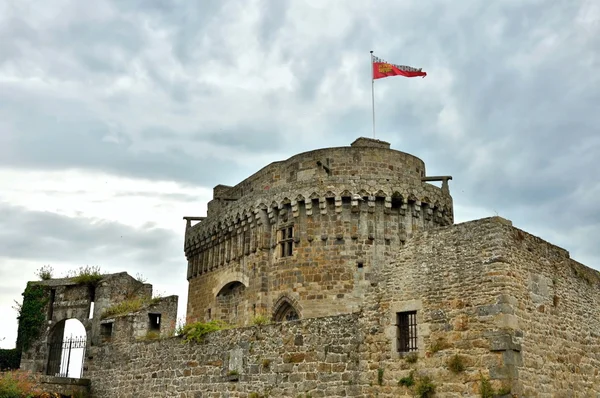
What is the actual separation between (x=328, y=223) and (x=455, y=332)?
10531mm

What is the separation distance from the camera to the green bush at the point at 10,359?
26.0m

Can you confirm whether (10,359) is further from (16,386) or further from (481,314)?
(481,314)

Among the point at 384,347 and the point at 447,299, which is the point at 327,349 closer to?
the point at 384,347

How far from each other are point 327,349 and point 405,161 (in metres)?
10.8

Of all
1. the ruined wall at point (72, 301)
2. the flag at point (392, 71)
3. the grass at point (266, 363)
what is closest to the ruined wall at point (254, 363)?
the grass at point (266, 363)

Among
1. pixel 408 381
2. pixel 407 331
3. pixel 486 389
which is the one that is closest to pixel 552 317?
pixel 486 389

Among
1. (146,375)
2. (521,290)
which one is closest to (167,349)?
(146,375)

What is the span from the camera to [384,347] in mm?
13523

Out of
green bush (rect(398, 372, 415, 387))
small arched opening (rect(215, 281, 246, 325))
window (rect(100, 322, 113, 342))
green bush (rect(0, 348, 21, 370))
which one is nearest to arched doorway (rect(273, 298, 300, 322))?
small arched opening (rect(215, 281, 246, 325))

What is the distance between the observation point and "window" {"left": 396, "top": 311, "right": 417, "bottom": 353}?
1335 cm

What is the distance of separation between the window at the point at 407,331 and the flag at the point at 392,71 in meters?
13.2

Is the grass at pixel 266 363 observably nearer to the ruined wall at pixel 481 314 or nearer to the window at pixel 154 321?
the ruined wall at pixel 481 314

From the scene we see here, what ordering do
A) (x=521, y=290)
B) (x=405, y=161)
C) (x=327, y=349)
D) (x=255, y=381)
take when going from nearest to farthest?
1. (x=521, y=290)
2. (x=327, y=349)
3. (x=255, y=381)
4. (x=405, y=161)

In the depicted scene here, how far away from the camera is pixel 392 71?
2480 centimetres
